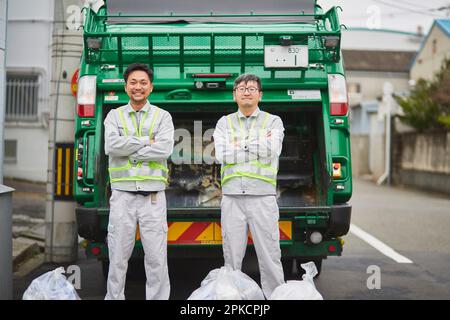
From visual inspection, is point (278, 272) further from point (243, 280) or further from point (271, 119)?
point (271, 119)

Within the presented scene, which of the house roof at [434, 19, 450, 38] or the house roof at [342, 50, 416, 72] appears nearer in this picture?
the house roof at [434, 19, 450, 38]

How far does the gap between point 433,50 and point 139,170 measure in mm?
34050

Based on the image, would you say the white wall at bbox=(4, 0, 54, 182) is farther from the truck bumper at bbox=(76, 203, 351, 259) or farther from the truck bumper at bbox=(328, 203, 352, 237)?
the truck bumper at bbox=(328, 203, 352, 237)

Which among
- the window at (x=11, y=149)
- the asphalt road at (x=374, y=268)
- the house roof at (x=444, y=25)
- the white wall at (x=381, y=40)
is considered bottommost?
the asphalt road at (x=374, y=268)

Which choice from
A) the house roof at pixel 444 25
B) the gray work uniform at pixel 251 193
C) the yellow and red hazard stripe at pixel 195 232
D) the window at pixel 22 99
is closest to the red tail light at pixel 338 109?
the gray work uniform at pixel 251 193

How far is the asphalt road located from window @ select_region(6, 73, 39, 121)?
879 centimetres

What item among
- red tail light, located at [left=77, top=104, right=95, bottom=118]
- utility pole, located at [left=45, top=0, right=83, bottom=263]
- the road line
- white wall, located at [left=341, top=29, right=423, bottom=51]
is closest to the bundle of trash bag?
red tail light, located at [left=77, top=104, right=95, bottom=118]

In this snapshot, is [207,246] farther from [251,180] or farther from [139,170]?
[139,170]

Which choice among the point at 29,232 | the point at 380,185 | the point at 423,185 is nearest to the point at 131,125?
the point at 29,232

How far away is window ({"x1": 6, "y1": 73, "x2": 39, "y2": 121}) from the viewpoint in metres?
16.4

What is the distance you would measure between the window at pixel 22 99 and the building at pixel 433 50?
22.1 meters

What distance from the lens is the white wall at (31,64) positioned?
52.7 feet

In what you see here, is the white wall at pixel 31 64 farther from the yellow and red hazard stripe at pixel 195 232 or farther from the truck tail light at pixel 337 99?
the truck tail light at pixel 337 99

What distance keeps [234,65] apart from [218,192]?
4.10ft
